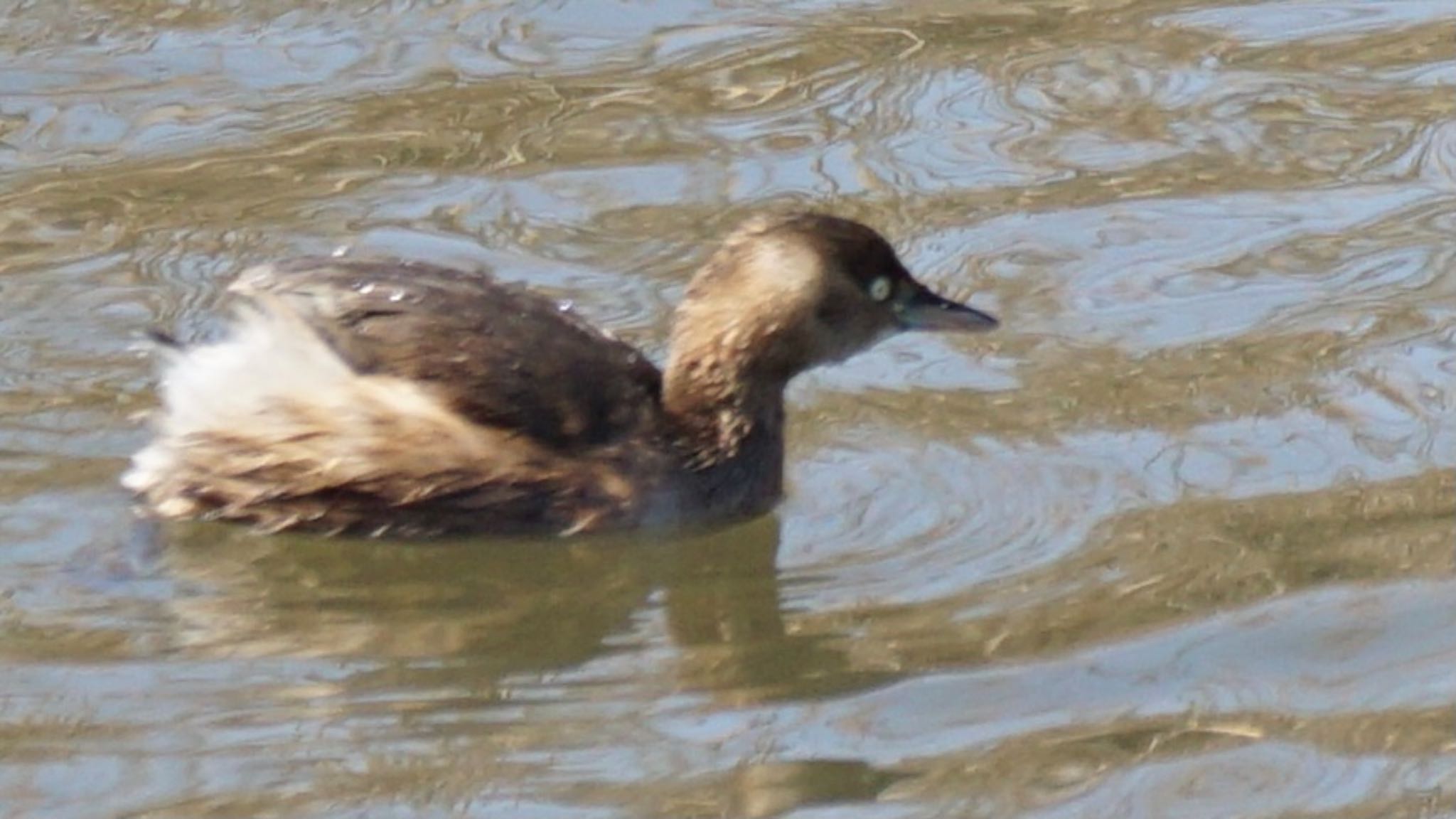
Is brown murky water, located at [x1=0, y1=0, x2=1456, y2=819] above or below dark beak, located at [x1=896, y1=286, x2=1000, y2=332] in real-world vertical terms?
below

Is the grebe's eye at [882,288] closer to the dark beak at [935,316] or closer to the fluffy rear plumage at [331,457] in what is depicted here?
the dark beak at [935,316]

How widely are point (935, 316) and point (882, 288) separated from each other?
13 centimetres

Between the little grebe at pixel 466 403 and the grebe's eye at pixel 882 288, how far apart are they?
0.06m

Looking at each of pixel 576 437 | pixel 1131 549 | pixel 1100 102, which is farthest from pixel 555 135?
pixel 1131 549

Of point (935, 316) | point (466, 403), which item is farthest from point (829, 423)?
point (466, 403)

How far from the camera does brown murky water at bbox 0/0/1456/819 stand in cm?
553

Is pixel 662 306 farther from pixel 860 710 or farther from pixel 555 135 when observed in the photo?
pixel 860 710

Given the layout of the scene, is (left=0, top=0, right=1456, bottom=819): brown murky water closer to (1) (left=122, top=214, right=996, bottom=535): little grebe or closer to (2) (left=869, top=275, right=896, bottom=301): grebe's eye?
(1) (left=122, top=214, right=996, bottom=535): little grebe

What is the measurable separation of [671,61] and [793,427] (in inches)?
78.5

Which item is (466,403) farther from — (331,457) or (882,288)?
(882,288)

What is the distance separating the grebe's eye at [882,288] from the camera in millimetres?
6781

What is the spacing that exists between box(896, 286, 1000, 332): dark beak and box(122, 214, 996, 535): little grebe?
0.16 m

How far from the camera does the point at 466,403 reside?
636cm

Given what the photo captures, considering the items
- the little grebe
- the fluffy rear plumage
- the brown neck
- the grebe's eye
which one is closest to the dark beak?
the grebe's eye
